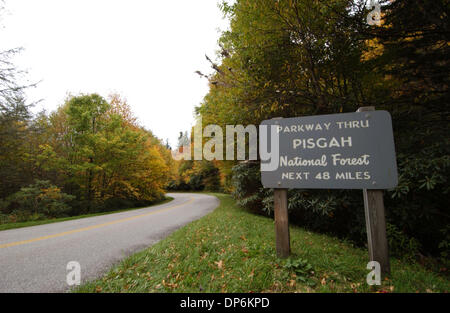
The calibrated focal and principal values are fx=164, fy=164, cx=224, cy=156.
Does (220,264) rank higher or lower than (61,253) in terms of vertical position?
higher

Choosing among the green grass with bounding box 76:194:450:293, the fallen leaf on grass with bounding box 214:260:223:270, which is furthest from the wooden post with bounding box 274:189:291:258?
the fallen leaf on grass with bounding box 214:260:223:270

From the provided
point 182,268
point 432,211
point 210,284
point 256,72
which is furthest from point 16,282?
point 432,211

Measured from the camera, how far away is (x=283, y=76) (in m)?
5.47

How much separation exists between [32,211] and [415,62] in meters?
17.0

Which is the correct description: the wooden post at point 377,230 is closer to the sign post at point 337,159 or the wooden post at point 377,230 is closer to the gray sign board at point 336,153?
the sign post at point 337,159

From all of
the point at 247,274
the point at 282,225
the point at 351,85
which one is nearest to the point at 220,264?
the point at 247,274

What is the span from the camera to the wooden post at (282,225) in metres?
2.89

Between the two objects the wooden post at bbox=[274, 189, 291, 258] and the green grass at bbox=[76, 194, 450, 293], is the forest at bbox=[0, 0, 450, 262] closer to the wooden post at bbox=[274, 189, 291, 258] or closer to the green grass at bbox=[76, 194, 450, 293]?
the green grass at bbox=[76, 194, 450, 293]

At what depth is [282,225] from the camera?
115 inches

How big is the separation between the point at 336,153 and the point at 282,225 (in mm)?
1523

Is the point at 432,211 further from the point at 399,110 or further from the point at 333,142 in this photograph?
the point at 333,142

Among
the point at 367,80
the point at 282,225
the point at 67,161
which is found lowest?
the point at 282,225

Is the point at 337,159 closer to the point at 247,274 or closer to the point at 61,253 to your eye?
the point at 247,274

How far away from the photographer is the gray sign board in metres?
2.49
